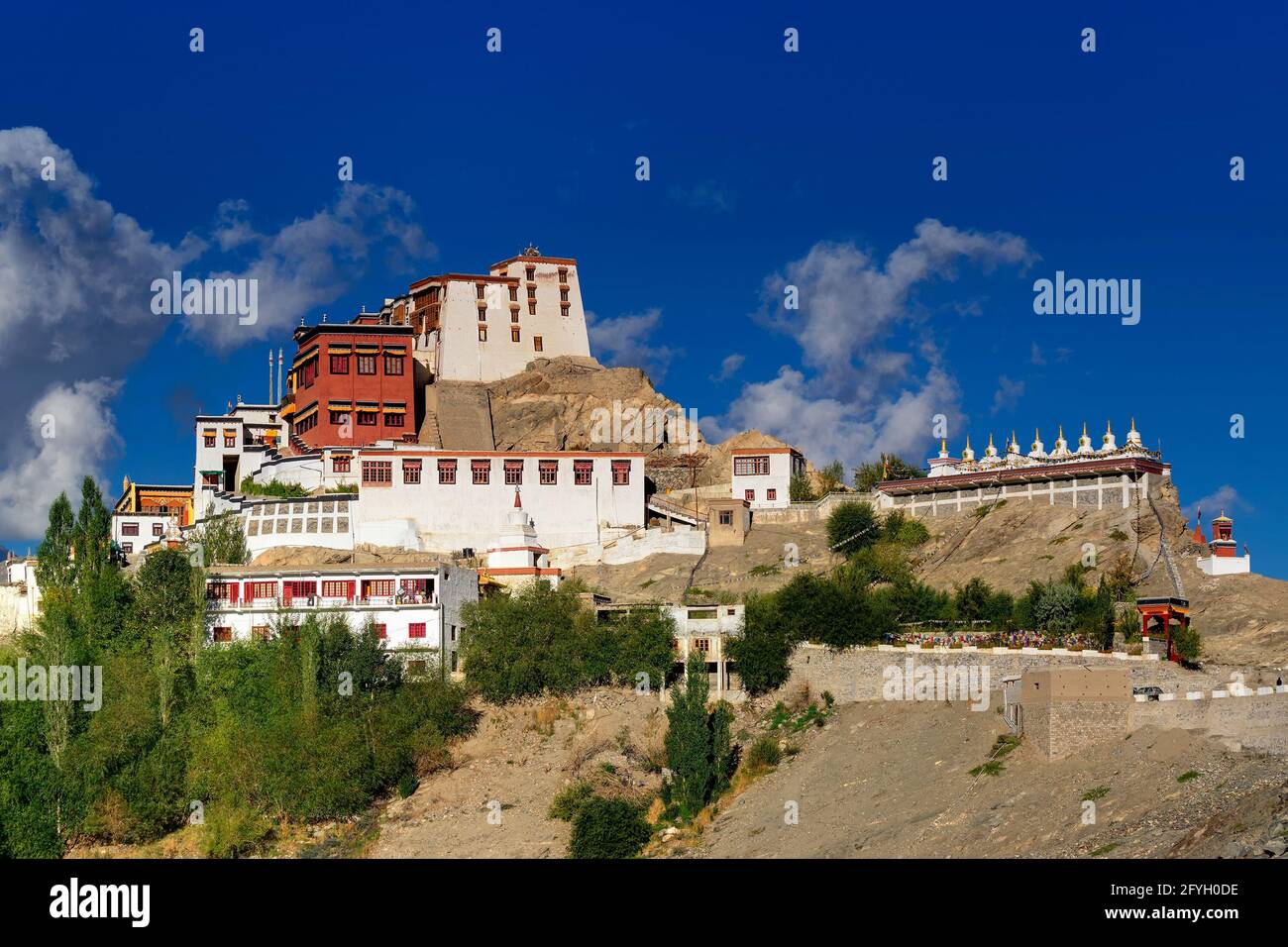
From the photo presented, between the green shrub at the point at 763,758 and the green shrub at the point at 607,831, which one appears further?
the green shrub at the point at 763,758

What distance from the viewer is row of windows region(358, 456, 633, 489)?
10269 cm

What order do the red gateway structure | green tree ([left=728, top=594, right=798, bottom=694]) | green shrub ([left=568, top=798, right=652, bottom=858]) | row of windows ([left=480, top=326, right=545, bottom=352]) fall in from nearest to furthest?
green shrub ([left=568, top=798, right=652, bottom=858]) < green tree ([left=728, top=594, right=798, bottom=694]) < the red gateway structure < row of windows ([left=480, top=326, right=545, bottom=352])

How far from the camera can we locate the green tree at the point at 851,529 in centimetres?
9731

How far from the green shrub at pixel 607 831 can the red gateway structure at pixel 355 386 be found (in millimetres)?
45320

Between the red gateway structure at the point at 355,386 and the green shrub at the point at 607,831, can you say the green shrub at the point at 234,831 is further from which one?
the red gateway structure at the point at 355,386

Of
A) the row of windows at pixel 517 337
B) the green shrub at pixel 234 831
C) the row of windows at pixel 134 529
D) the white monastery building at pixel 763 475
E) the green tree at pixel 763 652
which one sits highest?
the row of windows at pixel 517 337

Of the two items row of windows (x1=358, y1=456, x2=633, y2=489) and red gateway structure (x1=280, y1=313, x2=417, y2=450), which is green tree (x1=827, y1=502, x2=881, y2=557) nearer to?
row of windows (x1=358, y1=456, x2=633, y2=489)

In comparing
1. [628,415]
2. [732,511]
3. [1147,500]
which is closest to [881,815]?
[1147,500]

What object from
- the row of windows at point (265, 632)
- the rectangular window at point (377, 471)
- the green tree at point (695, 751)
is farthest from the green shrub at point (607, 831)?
the rectangular window at point (377, 471)

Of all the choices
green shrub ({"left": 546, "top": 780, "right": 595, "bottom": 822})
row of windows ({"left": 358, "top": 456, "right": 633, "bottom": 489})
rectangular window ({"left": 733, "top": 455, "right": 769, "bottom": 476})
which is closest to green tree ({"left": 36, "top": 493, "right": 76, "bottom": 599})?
row of windows ({"left": 358, "top": 456, "right": 633, "bottom": 489})

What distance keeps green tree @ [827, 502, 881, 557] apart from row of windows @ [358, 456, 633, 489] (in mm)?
12444

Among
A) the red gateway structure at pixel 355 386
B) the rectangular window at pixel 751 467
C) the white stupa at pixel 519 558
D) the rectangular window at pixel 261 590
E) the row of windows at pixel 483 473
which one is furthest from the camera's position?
the red gateway structure at pixel 355 386

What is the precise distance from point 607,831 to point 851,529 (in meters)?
31.2

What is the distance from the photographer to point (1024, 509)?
93.8 metres
